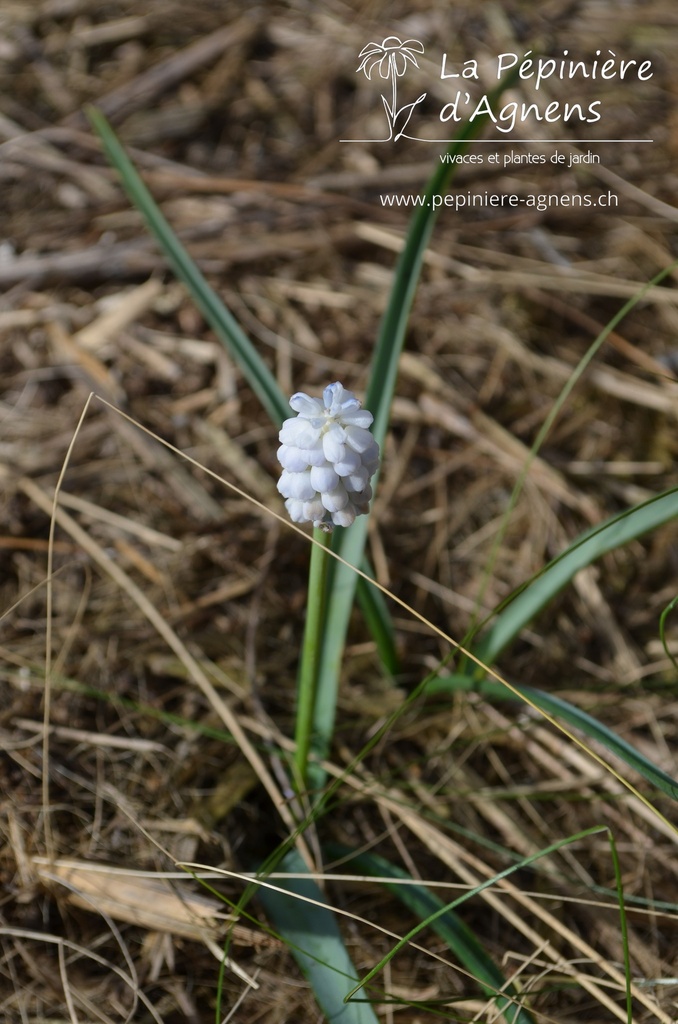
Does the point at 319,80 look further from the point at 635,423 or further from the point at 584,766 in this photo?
the point at 584,766

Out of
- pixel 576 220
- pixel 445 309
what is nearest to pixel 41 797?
pixel 445 309

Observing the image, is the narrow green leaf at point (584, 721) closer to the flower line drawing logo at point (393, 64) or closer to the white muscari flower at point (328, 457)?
the white muscari flower at point (328, 457)

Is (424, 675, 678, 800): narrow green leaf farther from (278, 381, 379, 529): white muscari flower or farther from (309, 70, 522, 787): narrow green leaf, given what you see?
(278, 381, 379, 529): white muscari flower

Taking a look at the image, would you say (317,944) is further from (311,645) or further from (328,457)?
(328,457)

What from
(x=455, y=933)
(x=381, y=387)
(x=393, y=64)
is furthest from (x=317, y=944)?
(x=393, y=64)

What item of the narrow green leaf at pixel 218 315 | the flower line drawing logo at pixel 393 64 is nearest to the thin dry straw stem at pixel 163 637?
the narrow green leaf at pixel 218 315

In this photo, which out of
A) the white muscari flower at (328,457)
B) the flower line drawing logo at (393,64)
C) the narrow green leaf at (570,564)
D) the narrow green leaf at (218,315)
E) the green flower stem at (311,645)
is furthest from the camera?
the flower line drawing logo at (393,64)
